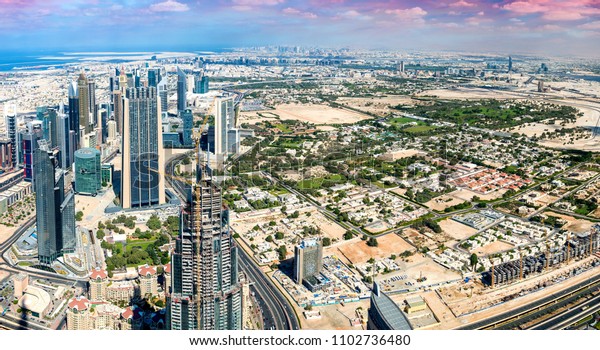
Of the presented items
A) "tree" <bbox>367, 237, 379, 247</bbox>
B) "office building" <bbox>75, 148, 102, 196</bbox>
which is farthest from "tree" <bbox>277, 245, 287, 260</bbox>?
"office building" <bbox>75, 148, 102, 196</bbox>

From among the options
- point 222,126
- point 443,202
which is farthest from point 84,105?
point 443,202

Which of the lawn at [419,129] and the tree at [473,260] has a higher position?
the lawn at [419,129]

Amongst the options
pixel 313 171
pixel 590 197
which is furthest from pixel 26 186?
pixel 590 197

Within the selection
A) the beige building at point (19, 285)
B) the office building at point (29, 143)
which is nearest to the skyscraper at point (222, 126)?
the office building at point (29, 143)

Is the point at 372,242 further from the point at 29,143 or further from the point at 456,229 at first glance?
the point at 29,143

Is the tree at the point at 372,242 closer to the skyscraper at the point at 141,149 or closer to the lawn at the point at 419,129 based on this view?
the skyscraper at the point at 141,149

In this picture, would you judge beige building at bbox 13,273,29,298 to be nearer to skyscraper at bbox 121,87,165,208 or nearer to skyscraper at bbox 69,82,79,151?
skyscraper at bbox 121,87,165,208
